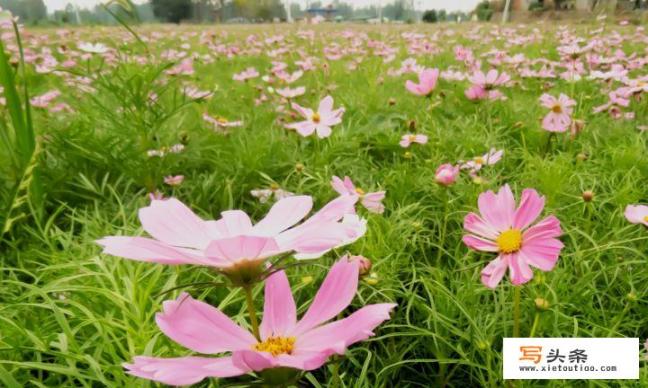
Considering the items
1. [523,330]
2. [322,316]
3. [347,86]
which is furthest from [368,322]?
[347,86]

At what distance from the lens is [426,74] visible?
1.36m

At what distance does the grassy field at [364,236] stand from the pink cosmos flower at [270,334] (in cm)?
16

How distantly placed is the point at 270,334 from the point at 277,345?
0.09ft

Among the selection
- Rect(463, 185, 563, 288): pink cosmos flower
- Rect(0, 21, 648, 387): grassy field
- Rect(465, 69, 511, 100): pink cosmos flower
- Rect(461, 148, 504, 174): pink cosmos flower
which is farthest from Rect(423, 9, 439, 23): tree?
Rect(463, 185, 563, 288): pink cosmos flower

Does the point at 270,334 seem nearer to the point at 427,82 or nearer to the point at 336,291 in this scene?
the point at 336,291

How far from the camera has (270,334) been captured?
0.35 meters

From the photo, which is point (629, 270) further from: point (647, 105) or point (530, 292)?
point (647, 105)

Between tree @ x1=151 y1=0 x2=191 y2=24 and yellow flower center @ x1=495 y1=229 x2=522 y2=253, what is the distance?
77.2 ft

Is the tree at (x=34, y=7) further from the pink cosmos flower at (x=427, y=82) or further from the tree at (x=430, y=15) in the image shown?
the tree at (x=430, y=15)

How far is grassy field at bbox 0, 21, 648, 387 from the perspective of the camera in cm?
63

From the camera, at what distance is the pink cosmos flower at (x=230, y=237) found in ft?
0.92

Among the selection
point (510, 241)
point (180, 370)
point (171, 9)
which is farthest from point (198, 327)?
point (171, 9)

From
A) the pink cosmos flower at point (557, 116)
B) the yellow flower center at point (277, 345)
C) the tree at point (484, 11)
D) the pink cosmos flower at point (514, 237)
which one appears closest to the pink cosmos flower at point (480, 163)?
the pink cosmos flower at point (557, 116)

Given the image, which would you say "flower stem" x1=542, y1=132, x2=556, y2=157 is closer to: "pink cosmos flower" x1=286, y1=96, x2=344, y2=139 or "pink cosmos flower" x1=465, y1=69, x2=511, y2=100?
"pink cosmos flower" x1=465, y1=69, x2=511, y2=100
